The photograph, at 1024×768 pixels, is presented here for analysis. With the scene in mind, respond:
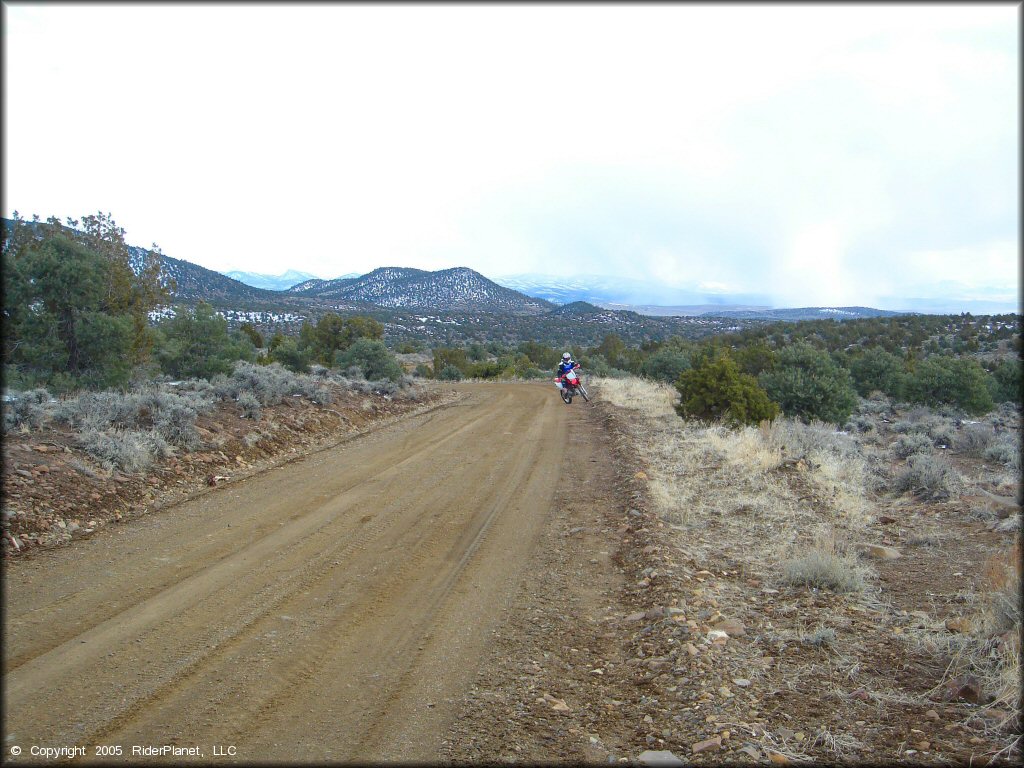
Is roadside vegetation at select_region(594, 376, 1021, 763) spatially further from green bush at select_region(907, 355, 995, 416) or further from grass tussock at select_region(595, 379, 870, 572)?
green bush at select_region(907, 355, 995, 416)

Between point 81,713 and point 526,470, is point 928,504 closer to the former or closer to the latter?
point 526,470

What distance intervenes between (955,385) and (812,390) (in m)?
13.9

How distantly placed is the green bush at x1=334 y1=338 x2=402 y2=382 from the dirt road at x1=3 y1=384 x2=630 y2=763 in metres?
13.7

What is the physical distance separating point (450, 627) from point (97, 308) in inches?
549

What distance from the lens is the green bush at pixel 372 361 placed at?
2259 centimetres

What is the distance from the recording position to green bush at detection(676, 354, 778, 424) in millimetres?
14578

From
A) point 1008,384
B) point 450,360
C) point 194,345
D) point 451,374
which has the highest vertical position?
point 194,345

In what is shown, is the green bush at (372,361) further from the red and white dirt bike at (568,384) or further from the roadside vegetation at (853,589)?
the roadside vegetation at (853,589)

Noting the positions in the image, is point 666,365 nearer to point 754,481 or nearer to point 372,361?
point 372,361

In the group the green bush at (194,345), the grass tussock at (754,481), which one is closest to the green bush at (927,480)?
the grass tussock at (754,481)

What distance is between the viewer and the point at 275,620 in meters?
4.73

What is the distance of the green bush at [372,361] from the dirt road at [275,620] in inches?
538

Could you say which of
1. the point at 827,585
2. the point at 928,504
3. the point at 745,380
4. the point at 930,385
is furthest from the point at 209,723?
the point at 930,385

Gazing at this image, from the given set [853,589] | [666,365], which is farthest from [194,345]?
[666,365]
